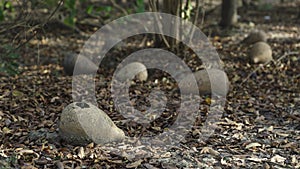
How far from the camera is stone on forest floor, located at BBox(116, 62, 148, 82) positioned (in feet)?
16.2

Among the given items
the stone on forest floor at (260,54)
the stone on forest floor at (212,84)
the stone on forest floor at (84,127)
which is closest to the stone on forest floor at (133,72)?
the stone on forest floor at (212,84)

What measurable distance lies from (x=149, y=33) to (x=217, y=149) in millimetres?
2795

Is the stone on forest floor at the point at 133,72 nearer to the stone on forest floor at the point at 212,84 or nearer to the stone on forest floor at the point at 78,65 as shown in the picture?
the stone on forest floor at the point at 78,65

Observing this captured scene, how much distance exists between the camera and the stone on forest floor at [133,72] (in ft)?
16.2

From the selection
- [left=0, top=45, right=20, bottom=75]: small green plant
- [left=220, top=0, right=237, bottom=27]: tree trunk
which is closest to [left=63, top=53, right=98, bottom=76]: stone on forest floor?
[left=0, top=45, right=20, bottom=75]: small green plant

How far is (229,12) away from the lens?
6684 millimetres

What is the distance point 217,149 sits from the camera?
3.46 m

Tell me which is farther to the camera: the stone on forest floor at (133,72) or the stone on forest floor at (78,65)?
the stone on forest floor at (78,65)

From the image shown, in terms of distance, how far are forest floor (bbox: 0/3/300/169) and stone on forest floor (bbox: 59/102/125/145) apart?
0.06 m

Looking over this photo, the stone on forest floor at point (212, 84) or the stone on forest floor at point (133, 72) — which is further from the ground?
the stone on forest floor at point (133, 72)

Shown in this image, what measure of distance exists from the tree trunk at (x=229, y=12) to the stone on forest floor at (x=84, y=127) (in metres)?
3.77

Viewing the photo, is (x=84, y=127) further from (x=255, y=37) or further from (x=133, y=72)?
(x=255, y=37)

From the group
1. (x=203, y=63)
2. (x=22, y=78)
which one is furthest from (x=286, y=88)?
(x=22, y=78)

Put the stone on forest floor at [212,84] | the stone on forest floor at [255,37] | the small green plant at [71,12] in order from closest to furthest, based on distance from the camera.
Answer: the stone on forest floor at [212,84], the stone on forest floor at [255,37], the small green plant at [71,12]
